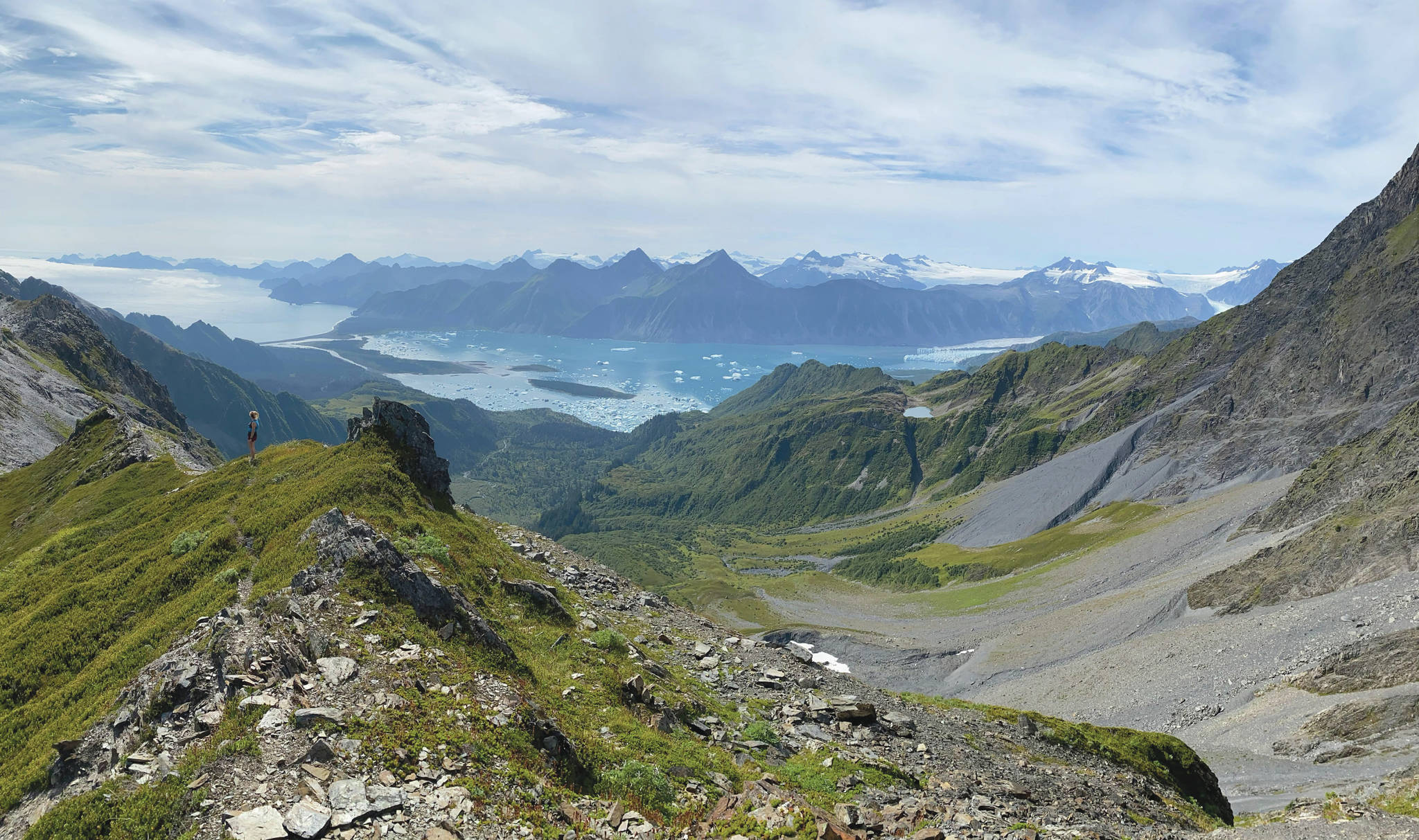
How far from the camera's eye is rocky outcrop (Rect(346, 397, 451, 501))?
4072cm

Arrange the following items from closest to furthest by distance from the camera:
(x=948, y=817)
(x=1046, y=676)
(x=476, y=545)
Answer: (x=948, y=817) → (x=476, y=545) → (x=1046, y=676)

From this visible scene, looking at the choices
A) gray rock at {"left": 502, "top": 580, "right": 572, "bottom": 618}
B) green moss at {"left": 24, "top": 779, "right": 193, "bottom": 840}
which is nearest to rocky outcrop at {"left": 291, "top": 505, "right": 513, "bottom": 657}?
gray rock at {"left": 502, "top": 580, "right": 572, "bottom": 618}

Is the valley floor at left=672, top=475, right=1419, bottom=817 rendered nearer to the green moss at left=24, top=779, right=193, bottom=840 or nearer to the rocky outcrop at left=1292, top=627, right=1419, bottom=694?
the rocky outcrop at left=1292, top=627, right=1419, bottom=694

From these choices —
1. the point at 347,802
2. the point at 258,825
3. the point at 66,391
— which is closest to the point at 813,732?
the point at 347,802

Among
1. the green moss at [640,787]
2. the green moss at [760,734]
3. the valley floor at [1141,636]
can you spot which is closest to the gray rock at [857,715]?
the green moss at [760,734]

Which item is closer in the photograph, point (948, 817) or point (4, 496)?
point (948, 817)

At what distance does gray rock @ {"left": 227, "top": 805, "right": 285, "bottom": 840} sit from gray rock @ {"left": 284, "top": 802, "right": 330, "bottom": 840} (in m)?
0.15

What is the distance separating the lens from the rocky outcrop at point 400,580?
2227cm

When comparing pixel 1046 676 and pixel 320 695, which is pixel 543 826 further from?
pixel 1046 676

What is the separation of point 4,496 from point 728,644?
257 feet

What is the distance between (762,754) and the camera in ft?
79.4

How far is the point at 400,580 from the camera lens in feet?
74.9

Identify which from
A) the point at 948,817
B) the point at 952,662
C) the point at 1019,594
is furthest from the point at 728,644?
the point at 1019,594

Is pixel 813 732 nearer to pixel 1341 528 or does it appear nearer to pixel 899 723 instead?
pixel 899 723
